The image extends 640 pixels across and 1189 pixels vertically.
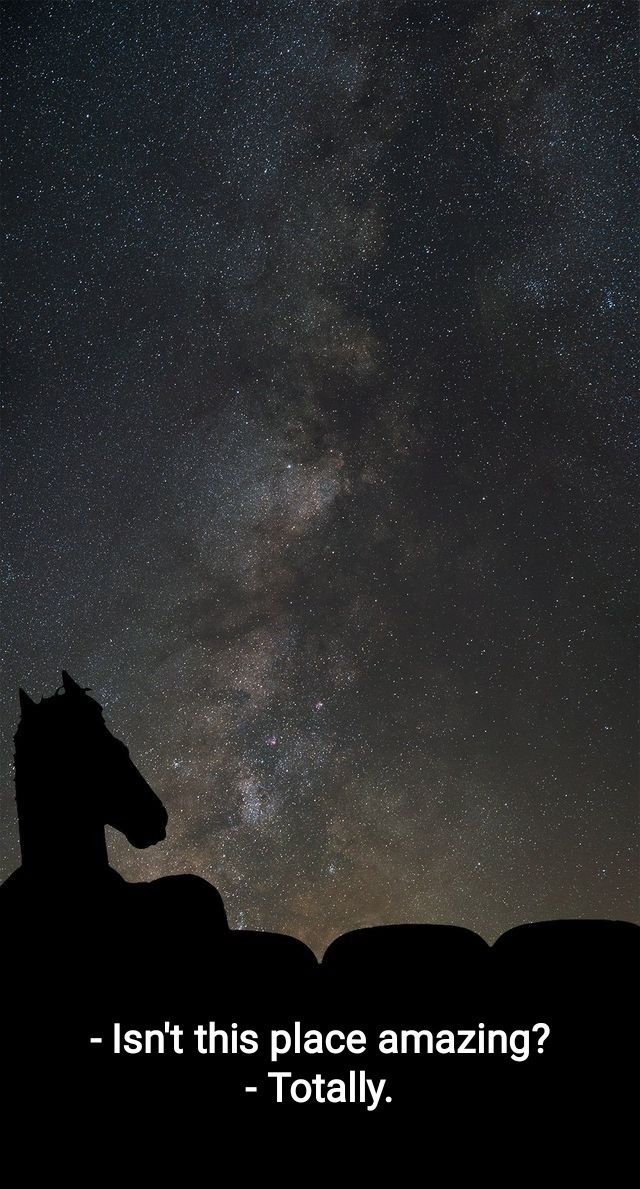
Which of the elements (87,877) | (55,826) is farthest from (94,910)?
(55,826)

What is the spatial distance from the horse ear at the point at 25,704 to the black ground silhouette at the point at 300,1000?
34.3 inches

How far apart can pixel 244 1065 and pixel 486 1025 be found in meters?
0.80

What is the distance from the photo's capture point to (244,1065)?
2.32 m

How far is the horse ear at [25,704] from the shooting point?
3402 mm

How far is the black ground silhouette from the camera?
2254 millimetres

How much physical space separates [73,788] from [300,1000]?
1.44 m

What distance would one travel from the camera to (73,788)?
3.28m

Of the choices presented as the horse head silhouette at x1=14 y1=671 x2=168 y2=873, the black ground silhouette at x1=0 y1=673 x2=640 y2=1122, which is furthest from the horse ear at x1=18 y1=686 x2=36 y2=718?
the black ground silhouette at x1=0 y1=673 x2=640 y2=1122

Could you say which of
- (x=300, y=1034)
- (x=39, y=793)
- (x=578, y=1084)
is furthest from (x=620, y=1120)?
(x=39, y=793)

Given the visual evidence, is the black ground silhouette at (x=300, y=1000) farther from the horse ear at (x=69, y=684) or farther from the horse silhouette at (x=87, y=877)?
the horse ear at (x=69, y=684)

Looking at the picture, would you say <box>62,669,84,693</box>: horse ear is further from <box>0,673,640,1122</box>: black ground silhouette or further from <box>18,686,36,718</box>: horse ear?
<box>0,673,640,1122</box>: black ground silhouette

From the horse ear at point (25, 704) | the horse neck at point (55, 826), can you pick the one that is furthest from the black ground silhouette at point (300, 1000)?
the horse ear at point (25, 704)

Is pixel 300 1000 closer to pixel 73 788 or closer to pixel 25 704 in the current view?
pixel 73 788

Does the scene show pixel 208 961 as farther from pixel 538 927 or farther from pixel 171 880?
pixel 538 927
